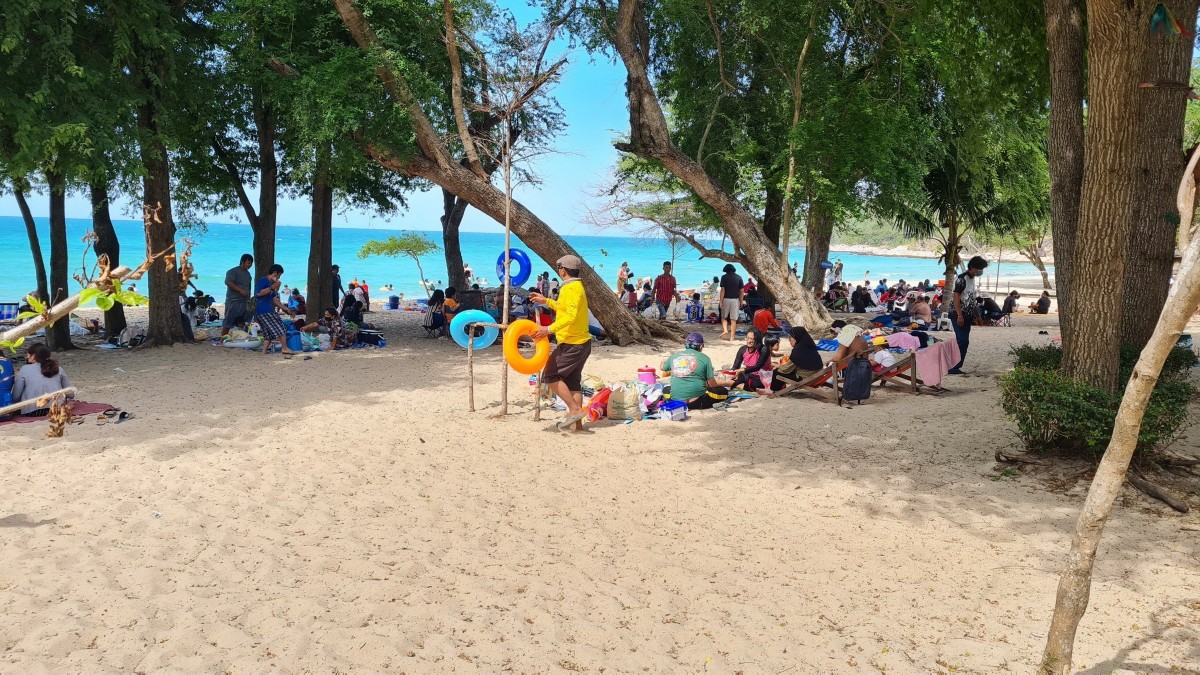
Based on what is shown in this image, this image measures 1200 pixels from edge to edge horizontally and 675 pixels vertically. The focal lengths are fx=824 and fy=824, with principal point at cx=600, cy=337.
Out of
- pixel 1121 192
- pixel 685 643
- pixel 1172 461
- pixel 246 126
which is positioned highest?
pixel 246 126

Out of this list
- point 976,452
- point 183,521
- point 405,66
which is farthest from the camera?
point 405,66

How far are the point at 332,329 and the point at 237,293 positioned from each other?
1692 millimetres

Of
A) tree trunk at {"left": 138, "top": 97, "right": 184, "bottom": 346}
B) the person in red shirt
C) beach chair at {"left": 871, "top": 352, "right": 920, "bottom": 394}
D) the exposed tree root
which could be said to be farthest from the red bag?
the person in red shirt

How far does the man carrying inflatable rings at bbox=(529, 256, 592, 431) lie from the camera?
7891 mm

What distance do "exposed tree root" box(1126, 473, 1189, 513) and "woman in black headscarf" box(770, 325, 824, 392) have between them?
12.9ft

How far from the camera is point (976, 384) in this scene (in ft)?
33.7

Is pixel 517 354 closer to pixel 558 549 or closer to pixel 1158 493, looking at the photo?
pixel 558 549

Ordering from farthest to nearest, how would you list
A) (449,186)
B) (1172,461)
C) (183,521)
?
(449,186) < (1172,461) < (183,521)

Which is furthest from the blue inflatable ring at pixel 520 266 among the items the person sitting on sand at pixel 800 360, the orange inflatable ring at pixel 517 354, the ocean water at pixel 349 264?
the ocean water at pixel 349 264

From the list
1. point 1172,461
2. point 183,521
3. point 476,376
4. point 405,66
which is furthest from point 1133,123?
point 405,66

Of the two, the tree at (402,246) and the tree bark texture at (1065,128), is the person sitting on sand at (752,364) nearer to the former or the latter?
the tree bark texture at (1065,128)

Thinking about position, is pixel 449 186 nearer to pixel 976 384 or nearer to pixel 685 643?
pixel 976 384

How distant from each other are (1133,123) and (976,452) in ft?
9.49

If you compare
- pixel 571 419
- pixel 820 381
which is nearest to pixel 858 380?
pixel 820 381
